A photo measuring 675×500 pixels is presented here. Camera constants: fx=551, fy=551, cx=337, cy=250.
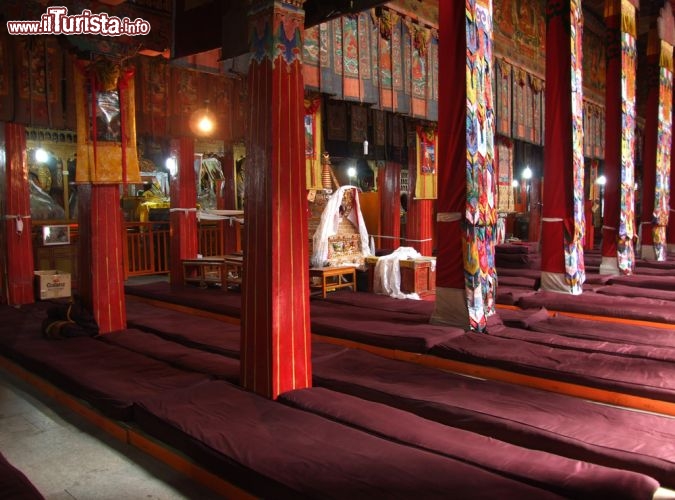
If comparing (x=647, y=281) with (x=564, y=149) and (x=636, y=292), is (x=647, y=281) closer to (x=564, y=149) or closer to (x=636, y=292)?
(x=636, y=292)

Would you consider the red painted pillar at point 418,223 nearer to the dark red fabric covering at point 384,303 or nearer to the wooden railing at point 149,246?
the dark red fabric covering at point 384,303

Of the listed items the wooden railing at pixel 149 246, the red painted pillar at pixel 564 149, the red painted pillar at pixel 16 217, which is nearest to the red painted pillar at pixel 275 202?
the red painted pillar at pixel 564 149

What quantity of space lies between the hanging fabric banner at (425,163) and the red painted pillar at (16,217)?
19.8ft

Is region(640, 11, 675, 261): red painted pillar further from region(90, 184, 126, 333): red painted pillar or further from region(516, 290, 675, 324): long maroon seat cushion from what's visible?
region(90, 184, 126, 333): red painted pillar

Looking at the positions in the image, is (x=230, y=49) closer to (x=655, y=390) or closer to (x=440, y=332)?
(x=440, y=332)

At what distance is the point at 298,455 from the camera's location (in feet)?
9.04

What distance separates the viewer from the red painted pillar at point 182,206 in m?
8.51

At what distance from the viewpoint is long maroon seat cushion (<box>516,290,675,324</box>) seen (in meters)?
6.15

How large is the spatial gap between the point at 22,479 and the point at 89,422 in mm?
1511

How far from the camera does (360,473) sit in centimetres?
257

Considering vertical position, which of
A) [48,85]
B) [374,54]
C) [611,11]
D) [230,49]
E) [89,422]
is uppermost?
[611,11]

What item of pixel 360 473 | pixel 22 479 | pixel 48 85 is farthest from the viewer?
pixel 48 85

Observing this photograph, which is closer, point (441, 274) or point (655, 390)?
point (655, 390)

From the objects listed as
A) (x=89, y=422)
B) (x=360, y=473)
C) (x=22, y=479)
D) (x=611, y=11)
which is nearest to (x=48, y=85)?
(x=89, y=422)
